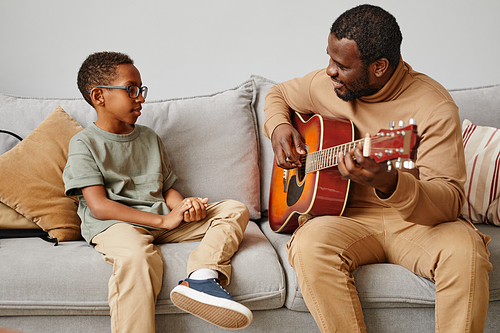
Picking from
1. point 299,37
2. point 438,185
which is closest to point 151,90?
point 299,37

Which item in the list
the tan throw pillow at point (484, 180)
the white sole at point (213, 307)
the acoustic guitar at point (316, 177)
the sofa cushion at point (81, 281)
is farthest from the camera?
the tan throw pillow at point (484, 180)

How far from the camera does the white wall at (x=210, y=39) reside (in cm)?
202

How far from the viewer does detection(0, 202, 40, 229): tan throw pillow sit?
4.61ft

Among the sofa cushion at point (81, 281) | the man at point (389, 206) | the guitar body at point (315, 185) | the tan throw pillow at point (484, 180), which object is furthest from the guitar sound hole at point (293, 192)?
the tan throw pillow at point (484, 180)

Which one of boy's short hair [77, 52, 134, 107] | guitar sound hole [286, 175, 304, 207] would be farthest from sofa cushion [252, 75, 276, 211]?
boy's short hair [77, 52, 134, 107]

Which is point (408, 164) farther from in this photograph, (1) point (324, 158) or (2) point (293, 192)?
(2) point (293, 192)

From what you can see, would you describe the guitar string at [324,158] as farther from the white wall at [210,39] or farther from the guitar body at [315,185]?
the white wall at [210,39]

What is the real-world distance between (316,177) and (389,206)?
0.25m

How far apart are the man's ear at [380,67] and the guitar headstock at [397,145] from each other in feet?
1.19

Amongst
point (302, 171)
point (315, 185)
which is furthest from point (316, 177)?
point (302, 171)

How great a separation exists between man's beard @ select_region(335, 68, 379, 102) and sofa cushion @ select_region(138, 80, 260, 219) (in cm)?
59

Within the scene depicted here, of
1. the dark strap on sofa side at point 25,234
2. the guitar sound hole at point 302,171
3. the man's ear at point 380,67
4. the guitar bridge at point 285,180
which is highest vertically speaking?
the man's ear at point 380,67

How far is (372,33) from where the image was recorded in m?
1.19

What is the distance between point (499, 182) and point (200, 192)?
1236 mm
